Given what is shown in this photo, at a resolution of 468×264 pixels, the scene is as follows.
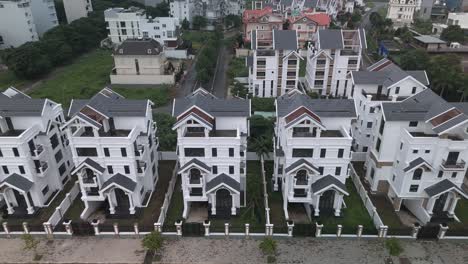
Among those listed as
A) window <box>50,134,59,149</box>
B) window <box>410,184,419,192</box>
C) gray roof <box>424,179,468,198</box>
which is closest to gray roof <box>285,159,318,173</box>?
window <box>410,184,419,192</box>

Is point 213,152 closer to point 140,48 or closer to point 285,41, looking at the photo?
point 285,41

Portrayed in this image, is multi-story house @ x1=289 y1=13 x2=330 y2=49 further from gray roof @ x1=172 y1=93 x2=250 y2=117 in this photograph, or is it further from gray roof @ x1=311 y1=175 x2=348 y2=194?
gray roof @ x1=311 y1=175 x2=348 y2=194

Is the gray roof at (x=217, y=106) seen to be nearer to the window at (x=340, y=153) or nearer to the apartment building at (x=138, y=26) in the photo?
the window at (x=340, y=153)

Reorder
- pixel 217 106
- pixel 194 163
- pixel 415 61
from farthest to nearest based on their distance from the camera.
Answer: pixel 415 61
pixel 217 106
pixel 194 163

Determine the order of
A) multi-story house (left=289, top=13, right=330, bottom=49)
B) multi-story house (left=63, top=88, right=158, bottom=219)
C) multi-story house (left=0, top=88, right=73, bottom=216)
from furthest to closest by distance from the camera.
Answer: multi-story house (left=289, top=13, right=330, bottom=49)
multi-story house (left=0, top=88, right=73, bottom=216)
multi-story house (left=63, top=88, right=158, bottom=219)

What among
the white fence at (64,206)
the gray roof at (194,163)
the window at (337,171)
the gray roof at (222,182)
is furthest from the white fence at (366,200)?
the white fence at (64,206)

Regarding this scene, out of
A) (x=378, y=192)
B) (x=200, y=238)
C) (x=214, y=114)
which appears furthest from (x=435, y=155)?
(x=200, y=238)

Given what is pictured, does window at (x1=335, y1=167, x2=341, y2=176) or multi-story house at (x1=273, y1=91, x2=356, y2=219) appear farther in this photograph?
window at (x1=335, y1=167, x2=341, y2=176)

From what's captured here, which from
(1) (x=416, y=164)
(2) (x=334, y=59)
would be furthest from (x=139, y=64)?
(1) (x=416, y=164)
